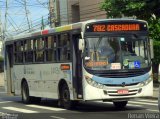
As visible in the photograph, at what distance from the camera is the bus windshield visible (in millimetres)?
17297

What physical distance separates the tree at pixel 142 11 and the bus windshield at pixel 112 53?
509 inches

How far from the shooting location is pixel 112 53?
1741 centimetres

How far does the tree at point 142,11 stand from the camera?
30578mm

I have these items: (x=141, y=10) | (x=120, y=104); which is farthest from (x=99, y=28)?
(x=141, y=10)

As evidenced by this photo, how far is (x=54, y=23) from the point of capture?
173 ft

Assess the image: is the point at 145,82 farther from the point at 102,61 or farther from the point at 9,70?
the point at 9,70

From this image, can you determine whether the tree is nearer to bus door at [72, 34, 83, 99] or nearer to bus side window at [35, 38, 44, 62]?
bus side window at [35, 38, 44, 62]

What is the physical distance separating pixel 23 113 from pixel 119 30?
431 cm

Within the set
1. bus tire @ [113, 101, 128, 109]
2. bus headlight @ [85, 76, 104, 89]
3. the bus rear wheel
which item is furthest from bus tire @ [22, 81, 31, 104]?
bus headlight @ [85, 76, 104, 89]

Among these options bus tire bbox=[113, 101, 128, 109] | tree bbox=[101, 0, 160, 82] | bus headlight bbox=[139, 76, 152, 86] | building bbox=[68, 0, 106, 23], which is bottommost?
bus tire bbox=[113, 101, 128, 109]

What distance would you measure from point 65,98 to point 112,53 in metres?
2.80

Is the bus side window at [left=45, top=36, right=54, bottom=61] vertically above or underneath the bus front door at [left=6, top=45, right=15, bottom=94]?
above

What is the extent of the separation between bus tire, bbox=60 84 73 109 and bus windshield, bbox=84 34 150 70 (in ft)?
6.12

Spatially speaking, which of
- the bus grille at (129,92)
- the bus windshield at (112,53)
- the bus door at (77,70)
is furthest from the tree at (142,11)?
the bus grille at (129,92)
